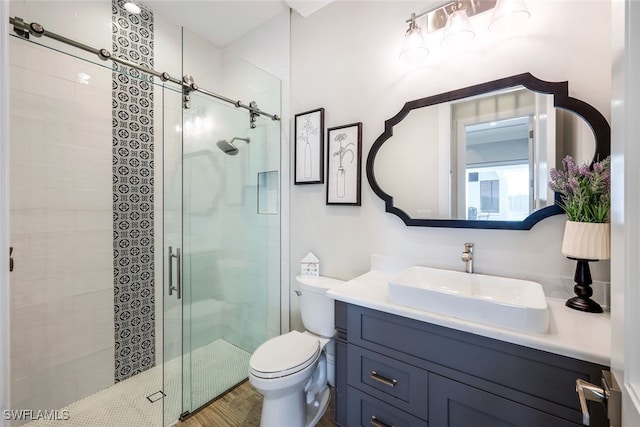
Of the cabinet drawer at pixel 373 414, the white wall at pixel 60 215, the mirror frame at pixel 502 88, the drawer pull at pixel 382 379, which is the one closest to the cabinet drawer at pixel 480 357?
the drawer pull at pixel 382 379

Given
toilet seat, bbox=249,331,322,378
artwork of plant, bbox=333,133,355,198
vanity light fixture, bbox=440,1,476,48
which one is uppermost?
vanity light fixture, bbox=440,1,476,48

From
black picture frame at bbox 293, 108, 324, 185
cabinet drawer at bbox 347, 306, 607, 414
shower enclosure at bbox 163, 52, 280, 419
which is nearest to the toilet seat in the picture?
cabinet drawer at bbox 347, 306, 607, 414

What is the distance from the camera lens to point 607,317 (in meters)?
1.02

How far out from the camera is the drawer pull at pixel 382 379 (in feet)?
3.82

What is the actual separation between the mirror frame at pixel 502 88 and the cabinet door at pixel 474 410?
0.74m

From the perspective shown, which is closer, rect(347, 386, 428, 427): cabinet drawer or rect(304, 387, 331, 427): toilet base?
rect(347, 386, 428, 427): cabinet drawer

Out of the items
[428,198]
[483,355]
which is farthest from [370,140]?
[483,355]

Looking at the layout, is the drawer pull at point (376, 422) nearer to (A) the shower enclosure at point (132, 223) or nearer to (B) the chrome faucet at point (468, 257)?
(B) the chrome faucet at point (468, 257)

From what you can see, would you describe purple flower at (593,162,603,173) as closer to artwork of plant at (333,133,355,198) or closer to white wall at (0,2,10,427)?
artwork of plant at (333,133,355,198)

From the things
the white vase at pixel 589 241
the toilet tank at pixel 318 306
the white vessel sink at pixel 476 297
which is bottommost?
the toilet tank at pixel 318 306

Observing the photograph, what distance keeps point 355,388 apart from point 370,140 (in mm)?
1398

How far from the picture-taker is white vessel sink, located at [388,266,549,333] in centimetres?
92

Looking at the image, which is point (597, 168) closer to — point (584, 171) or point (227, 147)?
point (584, 171)

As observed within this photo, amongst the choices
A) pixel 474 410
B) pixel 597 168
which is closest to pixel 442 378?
pixel 474 410
